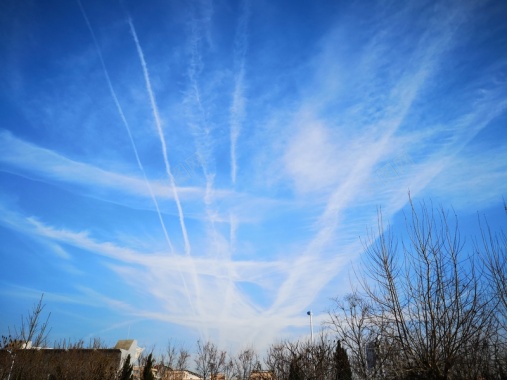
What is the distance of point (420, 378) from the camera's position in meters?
5.96

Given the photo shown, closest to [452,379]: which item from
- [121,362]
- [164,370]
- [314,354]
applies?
[314,354]

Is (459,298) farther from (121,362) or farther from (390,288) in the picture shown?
(121,362)

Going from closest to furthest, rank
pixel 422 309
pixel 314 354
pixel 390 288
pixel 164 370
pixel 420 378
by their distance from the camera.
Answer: pixel 420 378 → pixel 422 309 → pixel 390 288 → pixel 314 354 → pixel 164 370

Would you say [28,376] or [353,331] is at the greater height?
[353,331]

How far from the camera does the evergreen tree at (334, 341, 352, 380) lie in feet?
58.1

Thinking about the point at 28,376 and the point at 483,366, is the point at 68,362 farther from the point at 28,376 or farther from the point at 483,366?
the point at 483,366

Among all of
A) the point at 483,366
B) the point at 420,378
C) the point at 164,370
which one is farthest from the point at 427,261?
the point at 164,370

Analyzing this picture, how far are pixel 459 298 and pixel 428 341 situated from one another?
0.99m

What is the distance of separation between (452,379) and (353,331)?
1209 cm

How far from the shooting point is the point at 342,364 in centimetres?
1877

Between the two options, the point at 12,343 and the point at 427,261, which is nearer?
the point at 427,261

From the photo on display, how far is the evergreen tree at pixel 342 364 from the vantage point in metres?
17.7

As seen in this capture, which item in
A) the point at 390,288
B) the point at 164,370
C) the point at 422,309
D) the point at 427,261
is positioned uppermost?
the point at 427,261

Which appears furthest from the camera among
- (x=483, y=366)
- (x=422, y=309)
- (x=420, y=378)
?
(x=483, y=366)
